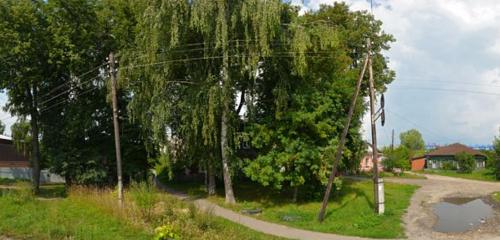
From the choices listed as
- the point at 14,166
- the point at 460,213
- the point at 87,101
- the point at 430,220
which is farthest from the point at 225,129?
the point at 14,166

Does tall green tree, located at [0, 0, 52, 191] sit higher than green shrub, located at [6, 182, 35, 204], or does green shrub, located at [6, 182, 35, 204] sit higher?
tall green tree, located at [0, 0, 52, 191]

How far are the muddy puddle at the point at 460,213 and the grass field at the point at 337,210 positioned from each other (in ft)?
5.66

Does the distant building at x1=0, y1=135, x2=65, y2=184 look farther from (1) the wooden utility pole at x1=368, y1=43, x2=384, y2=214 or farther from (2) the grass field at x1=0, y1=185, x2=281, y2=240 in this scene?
(1) the wooden utility pole at x1=368, y1=43, x2=384, y2=214

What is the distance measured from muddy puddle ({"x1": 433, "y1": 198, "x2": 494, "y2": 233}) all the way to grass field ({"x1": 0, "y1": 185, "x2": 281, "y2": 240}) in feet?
27.4

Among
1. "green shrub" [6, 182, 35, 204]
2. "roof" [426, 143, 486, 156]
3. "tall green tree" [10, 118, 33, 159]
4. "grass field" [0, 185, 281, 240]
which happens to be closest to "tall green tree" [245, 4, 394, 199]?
"grass field" [0, 185, 281, 240]

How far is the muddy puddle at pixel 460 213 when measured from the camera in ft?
59.6

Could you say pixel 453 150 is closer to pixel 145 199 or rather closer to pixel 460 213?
pixel 460 213

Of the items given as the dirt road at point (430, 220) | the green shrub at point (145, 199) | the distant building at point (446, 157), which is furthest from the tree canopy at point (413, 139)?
the green shrub at point (145, 199)

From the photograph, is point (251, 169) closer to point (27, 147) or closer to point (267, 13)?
point (267, 13)

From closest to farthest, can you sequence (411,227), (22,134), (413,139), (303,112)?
(411,227)
(303,112)
(22,134)
(413,139)

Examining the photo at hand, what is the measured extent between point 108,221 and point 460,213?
17.3 meters

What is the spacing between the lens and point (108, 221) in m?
13.3

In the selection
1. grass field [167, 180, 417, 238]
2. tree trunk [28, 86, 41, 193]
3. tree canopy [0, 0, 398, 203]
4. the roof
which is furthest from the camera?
the roof

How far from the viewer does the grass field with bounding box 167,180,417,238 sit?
17062 mm
